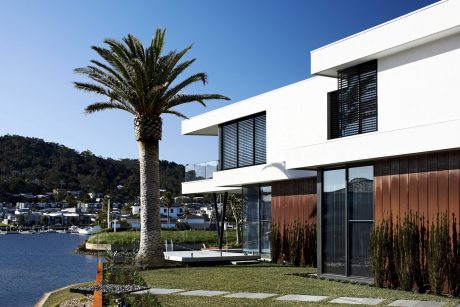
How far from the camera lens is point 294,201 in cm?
2502

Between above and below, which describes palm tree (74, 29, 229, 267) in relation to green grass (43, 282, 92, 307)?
above

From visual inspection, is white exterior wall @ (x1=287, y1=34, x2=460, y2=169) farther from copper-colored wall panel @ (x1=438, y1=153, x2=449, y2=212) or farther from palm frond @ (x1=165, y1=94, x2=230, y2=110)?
palm frond @ (x1=165, y1=94, x2=230, y2=110)

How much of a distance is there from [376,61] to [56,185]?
155916 millimetres

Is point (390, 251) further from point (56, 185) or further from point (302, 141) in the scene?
point (56, 185)

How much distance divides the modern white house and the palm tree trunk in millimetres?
5663

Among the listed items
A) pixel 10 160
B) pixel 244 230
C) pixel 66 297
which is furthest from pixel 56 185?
pixel 66 297

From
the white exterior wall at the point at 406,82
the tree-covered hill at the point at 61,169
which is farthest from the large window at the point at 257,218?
the tree-covered hill at the point at 61,169

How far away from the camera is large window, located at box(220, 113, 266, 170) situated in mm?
27734

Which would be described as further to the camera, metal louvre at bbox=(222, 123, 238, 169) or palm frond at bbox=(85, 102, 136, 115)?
metal louvre at bbox=(222, 123, 238, 169)

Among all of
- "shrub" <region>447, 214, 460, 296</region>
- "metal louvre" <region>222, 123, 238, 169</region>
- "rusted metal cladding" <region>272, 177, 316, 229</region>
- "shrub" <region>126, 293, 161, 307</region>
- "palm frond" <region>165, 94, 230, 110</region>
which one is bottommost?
"shrub" <region>126, 293, 161, 307</region>

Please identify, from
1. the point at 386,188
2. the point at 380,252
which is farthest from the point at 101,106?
the point at 380,252

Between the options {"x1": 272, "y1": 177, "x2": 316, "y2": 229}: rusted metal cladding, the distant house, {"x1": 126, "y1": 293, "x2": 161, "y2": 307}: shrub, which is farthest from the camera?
the distant house

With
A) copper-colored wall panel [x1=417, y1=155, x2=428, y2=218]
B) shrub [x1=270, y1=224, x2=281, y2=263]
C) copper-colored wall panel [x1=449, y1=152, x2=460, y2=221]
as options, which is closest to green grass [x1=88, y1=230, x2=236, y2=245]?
shrub [x1=270, y1=224, x2=281, y2=263]

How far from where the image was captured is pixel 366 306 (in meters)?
12.9
